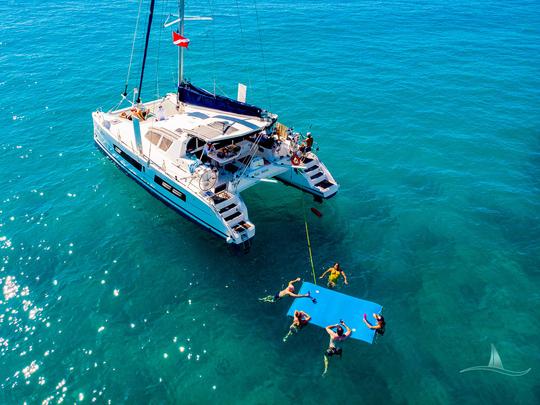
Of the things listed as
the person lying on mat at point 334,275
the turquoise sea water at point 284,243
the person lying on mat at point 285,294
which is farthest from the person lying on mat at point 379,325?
the person lying on mat at point 285,294

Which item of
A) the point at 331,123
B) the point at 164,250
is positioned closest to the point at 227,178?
the point at 164,250

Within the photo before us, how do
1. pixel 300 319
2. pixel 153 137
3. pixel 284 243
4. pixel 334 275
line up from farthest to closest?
pixel 153 137 → pixel 284 243 → pixel 334 275 → pixel 300 319

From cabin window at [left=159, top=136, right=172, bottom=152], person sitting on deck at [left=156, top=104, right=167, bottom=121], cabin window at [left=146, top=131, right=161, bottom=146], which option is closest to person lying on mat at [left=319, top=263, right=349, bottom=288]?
cabin window at [left=159, top=136, right=172, bottom=152]

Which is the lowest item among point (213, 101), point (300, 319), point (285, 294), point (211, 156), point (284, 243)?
point (284, 243)

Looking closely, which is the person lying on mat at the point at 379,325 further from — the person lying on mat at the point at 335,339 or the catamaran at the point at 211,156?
the catamaran at the point at 211,156

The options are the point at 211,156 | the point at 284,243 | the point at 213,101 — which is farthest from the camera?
the point at 213,101

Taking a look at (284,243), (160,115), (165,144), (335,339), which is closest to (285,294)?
(335,339)

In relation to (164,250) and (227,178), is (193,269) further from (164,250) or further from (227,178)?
(227,178)

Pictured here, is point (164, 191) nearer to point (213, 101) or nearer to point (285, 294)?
point (213, 101)

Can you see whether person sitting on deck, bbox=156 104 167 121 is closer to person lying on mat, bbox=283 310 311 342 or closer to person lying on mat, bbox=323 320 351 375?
person lying on mat, bbox=283 310 311 342
